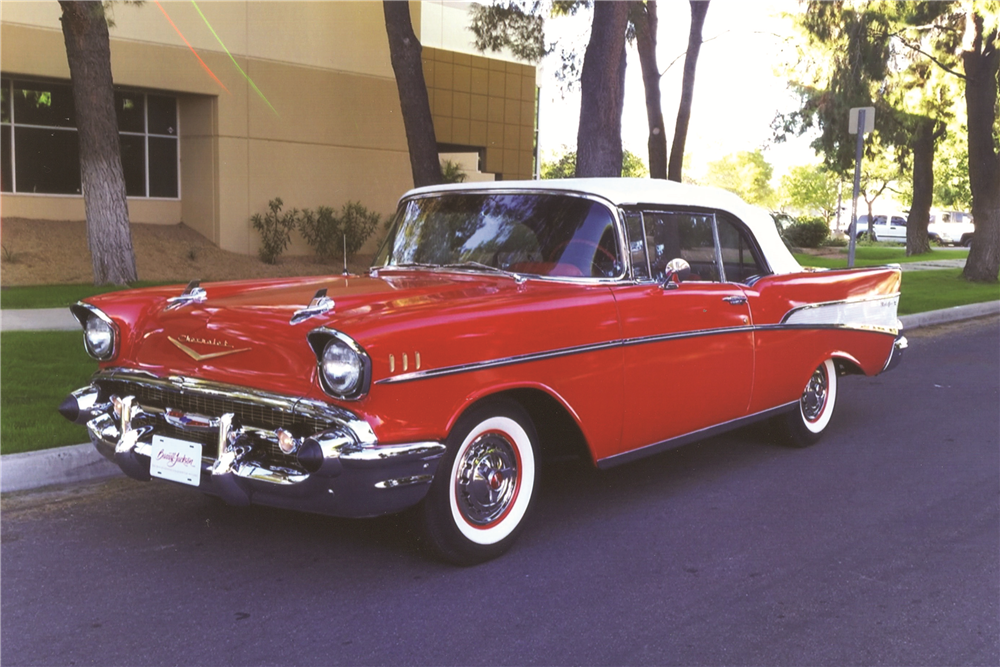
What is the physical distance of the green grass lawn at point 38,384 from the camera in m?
5.58

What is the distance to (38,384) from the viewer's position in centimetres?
714

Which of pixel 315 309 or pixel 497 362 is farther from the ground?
pixel 315 309

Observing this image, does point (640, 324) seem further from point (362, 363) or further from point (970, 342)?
point (970, 342)

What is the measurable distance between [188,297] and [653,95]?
17.7 m

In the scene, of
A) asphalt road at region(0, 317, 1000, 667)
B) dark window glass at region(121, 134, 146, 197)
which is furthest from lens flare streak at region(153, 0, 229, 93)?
asphalt road at region(0, 317, 1000, 667)

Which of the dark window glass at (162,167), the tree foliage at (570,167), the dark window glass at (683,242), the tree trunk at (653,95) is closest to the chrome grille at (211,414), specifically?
the dark window glass at (683,242)

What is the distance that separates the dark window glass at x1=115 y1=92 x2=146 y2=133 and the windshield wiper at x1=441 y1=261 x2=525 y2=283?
16.0m

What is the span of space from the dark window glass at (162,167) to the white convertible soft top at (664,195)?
15.8m

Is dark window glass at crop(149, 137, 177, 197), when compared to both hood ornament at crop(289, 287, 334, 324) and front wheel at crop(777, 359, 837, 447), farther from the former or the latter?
hood ornament at crop(289, 287, 334, 324)

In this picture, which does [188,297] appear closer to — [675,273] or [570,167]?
[675,273]

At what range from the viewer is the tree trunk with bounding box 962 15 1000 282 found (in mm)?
19562

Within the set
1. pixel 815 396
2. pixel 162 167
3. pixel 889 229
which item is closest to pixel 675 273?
pixel 815 396

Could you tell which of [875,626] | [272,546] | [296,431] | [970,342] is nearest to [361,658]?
A: [296,431]

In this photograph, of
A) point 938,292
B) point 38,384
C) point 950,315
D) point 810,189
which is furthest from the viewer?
point 810,189
